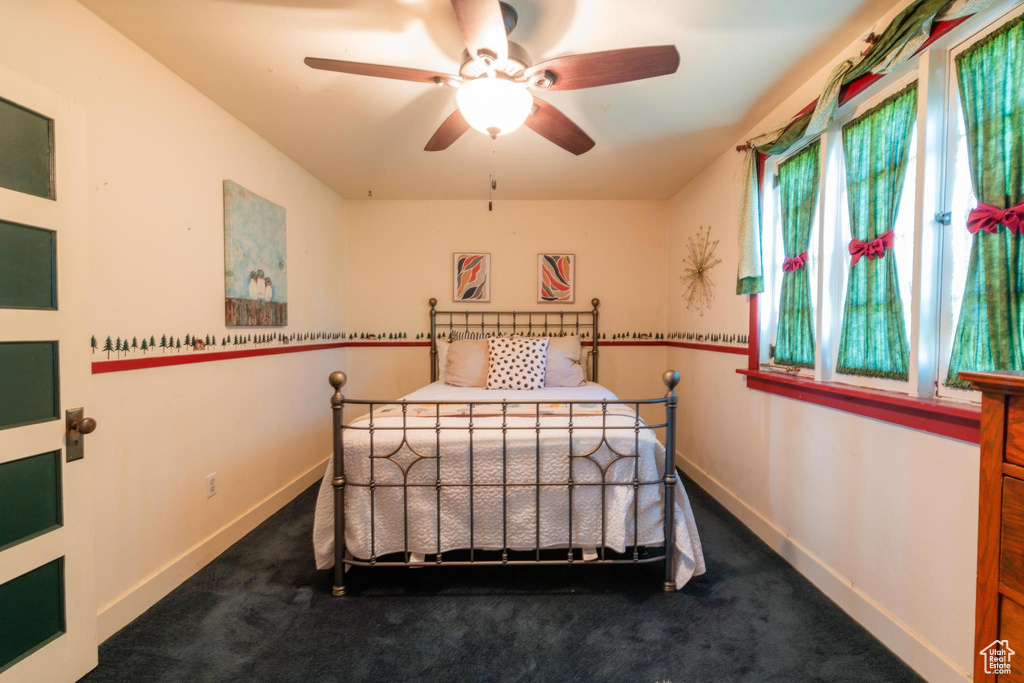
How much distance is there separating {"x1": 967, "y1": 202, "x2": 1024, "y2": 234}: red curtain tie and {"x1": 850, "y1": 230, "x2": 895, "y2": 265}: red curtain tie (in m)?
0.30

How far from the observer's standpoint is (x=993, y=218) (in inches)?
47.9

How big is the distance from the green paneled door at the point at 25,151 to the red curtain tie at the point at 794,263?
9.92 ft

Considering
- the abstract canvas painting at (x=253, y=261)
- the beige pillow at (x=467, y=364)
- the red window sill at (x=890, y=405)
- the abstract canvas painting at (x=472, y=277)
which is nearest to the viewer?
the red window sill at (x=890, y=405)

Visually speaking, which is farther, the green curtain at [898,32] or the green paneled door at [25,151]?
the green curtain at [898,32]

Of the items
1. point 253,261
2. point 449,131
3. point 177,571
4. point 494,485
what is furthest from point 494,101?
point 177,571

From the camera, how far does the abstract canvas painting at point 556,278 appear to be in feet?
12.1

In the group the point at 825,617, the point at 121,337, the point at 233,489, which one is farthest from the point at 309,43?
the point at 825,617

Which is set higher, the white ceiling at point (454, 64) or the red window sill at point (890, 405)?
the white ceiling at point (454, 64)

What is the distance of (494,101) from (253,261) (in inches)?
71.2

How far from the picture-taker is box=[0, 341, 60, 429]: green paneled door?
1.16 meters

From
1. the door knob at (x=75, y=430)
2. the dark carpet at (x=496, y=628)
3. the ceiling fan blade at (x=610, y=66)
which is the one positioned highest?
the ceiling fan blade at (x=610, y=66)

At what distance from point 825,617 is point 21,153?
10.5 feet

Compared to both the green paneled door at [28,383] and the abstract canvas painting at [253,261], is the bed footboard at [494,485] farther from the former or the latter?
the abstract canvas painting at [253,261]

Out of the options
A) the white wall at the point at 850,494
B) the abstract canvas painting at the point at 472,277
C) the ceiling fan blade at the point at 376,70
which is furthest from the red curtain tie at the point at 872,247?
the abstract canvas painting at the point at 472,277
